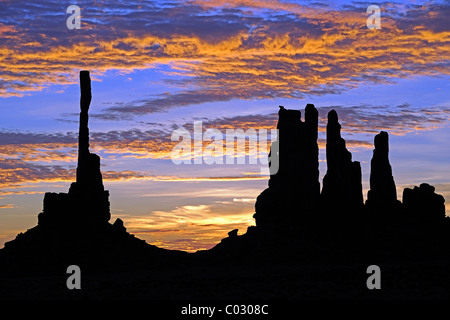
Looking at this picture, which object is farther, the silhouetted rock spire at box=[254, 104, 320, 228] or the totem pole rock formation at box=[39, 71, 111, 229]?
the silhouetted rock spire at box=[254, 104, 320, 228]

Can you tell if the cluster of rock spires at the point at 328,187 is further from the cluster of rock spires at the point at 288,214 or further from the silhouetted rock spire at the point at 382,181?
the cluster of rock spires at the point at 288,214

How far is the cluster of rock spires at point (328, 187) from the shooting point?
368 ft

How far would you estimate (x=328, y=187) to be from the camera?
11700 cm

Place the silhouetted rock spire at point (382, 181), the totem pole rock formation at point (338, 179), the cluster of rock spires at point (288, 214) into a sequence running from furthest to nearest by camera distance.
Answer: the silhouetted rock spire at point (382, 181) → the totem pole rock formation at point (338, 179) → the cluster of rock spires at point (288, 214)

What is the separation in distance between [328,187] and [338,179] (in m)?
2.05

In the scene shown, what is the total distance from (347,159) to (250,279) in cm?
3795

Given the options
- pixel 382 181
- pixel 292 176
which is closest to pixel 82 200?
pixel 292 176

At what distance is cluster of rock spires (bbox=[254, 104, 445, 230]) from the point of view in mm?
112312

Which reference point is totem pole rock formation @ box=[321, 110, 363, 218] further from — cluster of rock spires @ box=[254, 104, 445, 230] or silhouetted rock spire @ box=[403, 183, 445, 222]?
silhouetted rock spire @ box=[403, 183, 445, 222]

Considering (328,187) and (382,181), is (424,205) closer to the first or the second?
(382,181)

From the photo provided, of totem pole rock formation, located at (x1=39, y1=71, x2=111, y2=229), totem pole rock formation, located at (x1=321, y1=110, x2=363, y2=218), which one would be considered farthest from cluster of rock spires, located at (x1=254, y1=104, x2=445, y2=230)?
totem pole rock formation, located at (x1=39, y1=71, x2=111, y2=229)

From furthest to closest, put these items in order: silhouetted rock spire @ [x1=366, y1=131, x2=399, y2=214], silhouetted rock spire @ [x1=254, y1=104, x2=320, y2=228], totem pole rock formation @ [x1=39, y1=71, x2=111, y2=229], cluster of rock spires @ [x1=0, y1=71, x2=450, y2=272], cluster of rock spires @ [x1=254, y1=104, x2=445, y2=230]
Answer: silhouetted rock spire @ [x1=366, y1=131, x2=399, y2=214] → cluster of rock spires @ [x1=254, y1=104, x2=445, y2=230] → silhouetted rock spire @ [x1=254, y1=104, x2=320, y2=228] → totem pole rock formation @ [x1=39, y1=71, x2=111, y2=229] → cluster of rock spires @ [x1=0, y1=71, x2=450, y2=272]

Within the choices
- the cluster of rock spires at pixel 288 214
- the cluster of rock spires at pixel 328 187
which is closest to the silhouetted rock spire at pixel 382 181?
the cluster of rock spires at pixel 328 187
